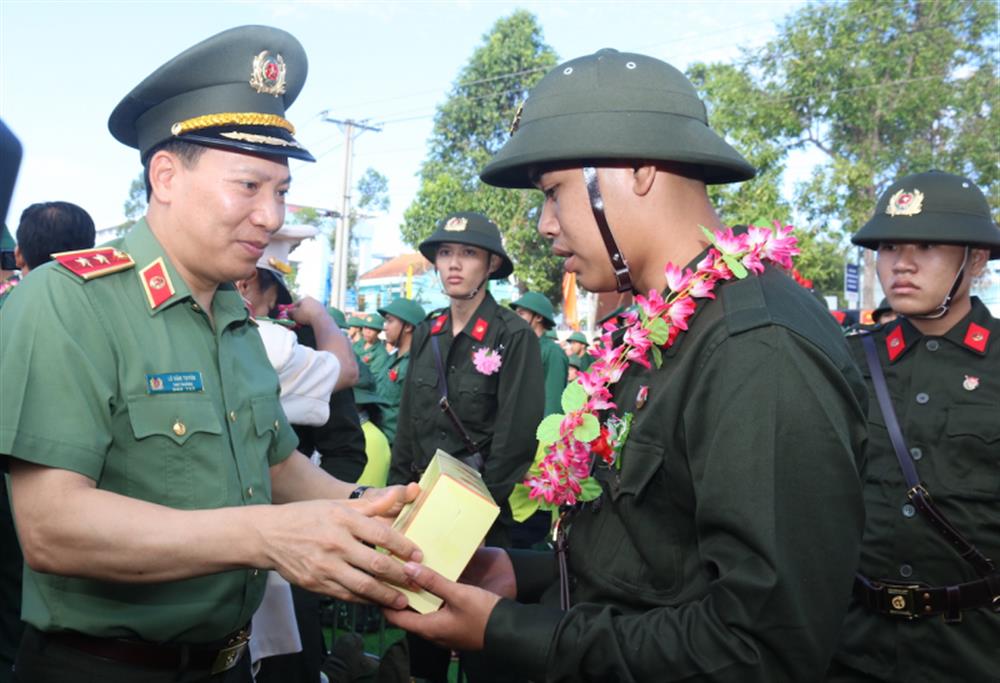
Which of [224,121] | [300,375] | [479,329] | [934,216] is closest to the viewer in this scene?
[224,121]

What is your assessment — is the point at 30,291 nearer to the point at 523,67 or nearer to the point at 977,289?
the point at 523,67

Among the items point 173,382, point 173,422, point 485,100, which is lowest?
point 173,422

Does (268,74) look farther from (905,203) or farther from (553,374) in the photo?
(553,374)

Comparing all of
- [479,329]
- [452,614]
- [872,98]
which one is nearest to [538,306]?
[479,329]

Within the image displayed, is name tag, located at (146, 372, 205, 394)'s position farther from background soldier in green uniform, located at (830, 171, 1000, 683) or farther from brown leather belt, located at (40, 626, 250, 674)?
background soldier in green uniform, located at (830, 171, 1000, 683)

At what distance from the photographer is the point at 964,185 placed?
3863mm

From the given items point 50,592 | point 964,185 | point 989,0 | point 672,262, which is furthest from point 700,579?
point 989,0

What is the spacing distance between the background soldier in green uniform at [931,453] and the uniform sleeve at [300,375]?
249cm

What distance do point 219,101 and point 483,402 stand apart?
382 centimetres

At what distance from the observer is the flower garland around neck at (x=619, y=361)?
206 cm

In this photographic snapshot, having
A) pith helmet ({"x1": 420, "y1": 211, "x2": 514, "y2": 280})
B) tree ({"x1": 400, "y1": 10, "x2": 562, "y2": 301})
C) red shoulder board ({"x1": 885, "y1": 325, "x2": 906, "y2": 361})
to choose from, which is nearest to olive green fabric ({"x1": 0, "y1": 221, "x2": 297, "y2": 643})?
red shoulder board ({"x1": 885, "y1": 325, "x2": 906, "y2": 361})

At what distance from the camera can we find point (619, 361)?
2.29m

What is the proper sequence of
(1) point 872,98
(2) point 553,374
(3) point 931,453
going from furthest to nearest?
1. (1) point 872,98
2. (2) point 553,374
3. (3) point 931,453

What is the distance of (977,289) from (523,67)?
1951 cm
